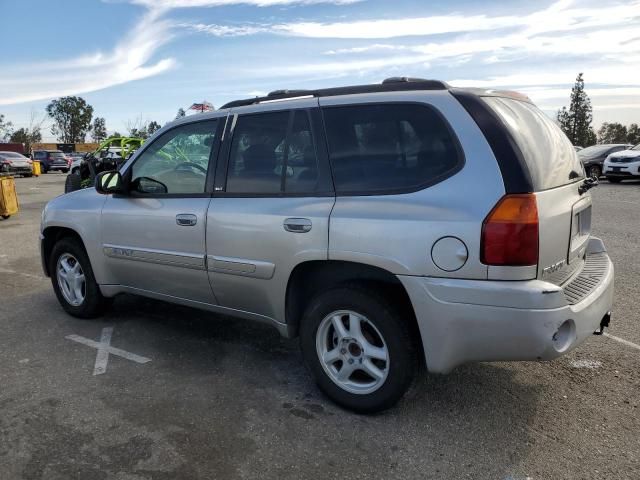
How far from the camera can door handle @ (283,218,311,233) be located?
312cm

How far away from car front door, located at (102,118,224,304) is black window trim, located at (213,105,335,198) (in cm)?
10

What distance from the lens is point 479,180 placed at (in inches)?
104

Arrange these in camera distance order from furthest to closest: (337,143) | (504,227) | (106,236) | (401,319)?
1. (106,236)
2. (337,143)
3. (401,319)
4. (504,227)

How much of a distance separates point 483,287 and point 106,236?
3102 mm

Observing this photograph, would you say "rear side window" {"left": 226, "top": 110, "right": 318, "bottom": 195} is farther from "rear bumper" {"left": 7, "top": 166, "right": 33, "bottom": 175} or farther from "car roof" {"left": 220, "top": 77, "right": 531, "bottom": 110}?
"rear bumper" {"left": 7, "top": 166, "right": 33, "bottom": 175}

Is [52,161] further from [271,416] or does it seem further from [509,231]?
[509,231]

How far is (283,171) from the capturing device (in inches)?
132

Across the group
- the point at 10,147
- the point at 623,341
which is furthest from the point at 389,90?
the point at 10,147

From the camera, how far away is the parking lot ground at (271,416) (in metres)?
2.64

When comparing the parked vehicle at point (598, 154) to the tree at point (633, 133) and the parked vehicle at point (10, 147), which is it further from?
the parked vehicle at point (10, 147)

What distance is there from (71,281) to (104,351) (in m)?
1.02

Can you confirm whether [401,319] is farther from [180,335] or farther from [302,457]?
[180,335]

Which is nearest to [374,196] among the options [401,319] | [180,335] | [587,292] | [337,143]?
[337,143]

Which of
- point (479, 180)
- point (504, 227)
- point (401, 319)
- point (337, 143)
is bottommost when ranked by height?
point (401, 319)
